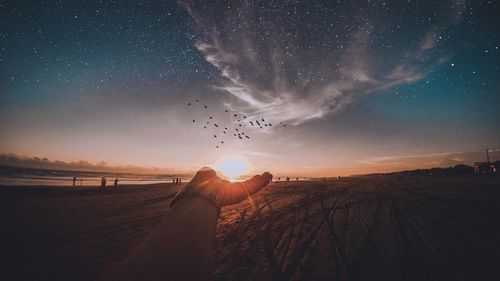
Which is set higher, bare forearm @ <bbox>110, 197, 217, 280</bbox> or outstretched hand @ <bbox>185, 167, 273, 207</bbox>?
outstretched hand @ <bbox>185, 167, 273, 207</bbox>

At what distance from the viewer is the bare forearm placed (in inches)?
46.8

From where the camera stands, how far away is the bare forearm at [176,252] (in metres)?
1.19

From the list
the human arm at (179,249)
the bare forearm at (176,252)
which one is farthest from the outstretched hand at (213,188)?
the bare forearm at (176,252)

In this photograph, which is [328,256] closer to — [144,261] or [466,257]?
[466,257]

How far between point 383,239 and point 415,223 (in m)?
2.14

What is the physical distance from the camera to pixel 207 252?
150 centimetres

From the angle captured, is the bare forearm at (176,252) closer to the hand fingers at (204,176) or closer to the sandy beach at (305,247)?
the hand fingers at (204,176)

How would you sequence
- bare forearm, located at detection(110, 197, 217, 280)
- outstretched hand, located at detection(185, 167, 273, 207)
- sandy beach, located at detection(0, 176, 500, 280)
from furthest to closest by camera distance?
sandy beach, located at detection(0, 176, 500, 280), outstretched hand, located at detection(185, 167, 273, 207), bare forearm, located at detection(110, 197, 217, 280)

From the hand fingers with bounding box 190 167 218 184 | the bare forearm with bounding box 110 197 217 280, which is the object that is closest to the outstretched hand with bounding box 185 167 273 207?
the hand fingers with bounding box 190 167 218 184

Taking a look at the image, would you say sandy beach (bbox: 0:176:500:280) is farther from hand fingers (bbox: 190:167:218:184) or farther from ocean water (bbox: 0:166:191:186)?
ocean water (bbox: 0:166:191:186)

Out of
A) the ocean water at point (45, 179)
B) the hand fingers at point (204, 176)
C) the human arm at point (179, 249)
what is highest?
the hand fingers at point (204, 176)

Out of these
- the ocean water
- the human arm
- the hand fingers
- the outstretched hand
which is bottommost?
the ocean water

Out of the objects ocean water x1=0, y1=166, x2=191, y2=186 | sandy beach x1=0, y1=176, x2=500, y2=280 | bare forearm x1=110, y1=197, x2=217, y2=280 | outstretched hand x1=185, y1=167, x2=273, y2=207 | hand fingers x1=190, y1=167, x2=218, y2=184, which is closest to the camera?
bare forearm x1=110, y1=197, x2=217, y2=280

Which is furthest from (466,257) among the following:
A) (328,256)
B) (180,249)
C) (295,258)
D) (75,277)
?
(75,277)
